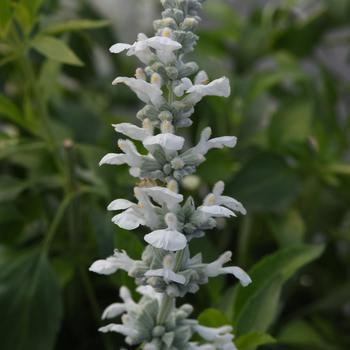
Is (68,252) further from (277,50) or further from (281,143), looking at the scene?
(277,50)

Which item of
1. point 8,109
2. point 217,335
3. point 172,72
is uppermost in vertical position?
point 8,109

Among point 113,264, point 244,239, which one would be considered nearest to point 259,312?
point 113,264

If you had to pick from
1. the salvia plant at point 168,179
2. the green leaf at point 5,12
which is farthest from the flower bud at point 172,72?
the green leaf at point 5,12

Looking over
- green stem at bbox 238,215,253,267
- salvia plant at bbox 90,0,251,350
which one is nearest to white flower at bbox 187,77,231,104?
salvia plant at bbox 90,0,251,350

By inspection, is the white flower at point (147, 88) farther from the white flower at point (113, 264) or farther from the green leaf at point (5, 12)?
the green leaf at point (5, 12)

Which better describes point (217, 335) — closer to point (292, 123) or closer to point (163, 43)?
point (163, 43)

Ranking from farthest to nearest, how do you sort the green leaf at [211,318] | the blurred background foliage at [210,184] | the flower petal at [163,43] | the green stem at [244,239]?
the green stem at [244,239], the blurred background foliage at [210,184], the green leaf at [211,318], the flower petal at [163,43]

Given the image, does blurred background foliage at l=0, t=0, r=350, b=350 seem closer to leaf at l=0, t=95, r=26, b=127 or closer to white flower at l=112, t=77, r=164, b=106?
leaf at l=0, t=95, r=26, b=127
